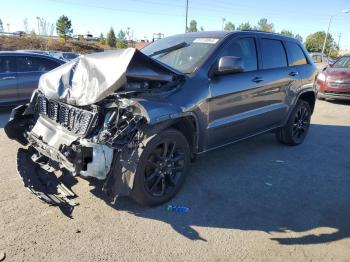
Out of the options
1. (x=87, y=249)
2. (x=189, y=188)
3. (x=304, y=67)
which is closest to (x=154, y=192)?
(x=189, y=188)

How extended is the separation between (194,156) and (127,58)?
1502 millimetres

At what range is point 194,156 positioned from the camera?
14.3 ft

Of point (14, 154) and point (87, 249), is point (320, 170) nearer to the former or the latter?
point (87, 249)

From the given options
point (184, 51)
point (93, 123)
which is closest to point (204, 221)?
point (93, 123)

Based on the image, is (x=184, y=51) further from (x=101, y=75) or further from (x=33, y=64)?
(x=33, y=64)

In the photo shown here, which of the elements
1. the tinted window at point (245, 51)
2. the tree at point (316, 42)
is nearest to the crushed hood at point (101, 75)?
the tinted window at point (245, 51)

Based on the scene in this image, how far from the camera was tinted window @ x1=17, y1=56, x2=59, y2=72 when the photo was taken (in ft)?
27.5

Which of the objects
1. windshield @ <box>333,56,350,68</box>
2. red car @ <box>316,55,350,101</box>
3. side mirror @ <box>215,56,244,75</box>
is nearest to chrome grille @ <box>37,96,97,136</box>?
side mirror @ <box>215,56,244,75</box>

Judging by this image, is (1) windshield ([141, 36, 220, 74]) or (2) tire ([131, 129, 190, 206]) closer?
(2) tire ([131, 129, 190, 206])

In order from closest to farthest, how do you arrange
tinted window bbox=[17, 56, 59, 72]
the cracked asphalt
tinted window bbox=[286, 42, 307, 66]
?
the cracked asphalt → tinted window bbox=[286, 42, 307, 66] → tinted window bbox=[17, 56, 59, 72]

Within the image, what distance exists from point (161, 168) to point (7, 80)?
591 cm

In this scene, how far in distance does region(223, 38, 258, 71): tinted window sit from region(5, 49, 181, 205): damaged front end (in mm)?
1091

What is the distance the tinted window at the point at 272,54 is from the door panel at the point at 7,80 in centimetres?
589

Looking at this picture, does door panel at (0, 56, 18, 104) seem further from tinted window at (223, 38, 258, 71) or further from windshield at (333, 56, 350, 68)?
windshield at (333, 56, 350, 68)
